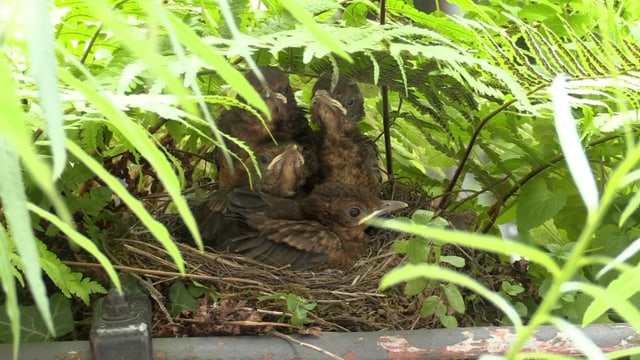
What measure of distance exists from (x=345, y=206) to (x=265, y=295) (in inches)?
9.7

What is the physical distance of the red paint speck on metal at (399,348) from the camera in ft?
2.23

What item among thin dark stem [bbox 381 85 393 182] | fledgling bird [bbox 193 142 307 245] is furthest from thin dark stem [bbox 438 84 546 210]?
fledgling bird [bbox 193 142 307 245]

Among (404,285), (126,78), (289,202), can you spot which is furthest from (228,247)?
(126,78)

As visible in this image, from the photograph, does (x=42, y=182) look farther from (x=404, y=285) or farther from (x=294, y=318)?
(x=404, y=285)

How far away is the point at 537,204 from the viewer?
3.07ft

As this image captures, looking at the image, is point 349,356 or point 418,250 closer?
point 349,356

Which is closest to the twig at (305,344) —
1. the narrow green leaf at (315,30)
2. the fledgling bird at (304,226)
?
the fledgling bird at (304,226)

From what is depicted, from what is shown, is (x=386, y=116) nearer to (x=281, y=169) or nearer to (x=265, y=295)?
(x=281, y=169)

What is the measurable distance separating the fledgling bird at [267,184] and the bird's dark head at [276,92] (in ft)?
0.17

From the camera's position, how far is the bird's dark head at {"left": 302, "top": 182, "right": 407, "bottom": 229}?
1027mm

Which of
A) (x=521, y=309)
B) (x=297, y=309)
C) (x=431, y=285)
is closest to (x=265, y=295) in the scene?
(x=297, y=309)

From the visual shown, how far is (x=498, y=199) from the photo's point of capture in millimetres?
1014

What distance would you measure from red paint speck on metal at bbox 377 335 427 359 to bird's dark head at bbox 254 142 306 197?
403 millimetres

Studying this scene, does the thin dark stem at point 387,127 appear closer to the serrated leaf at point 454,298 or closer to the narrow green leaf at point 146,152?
the serrated leaf at point 454,298
